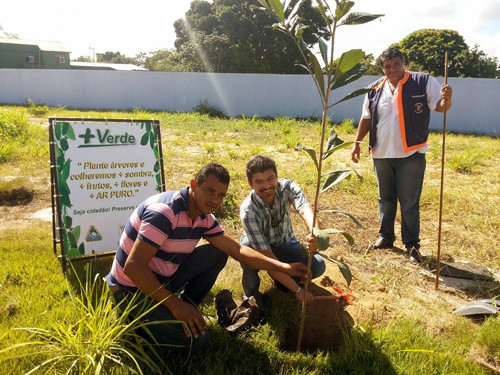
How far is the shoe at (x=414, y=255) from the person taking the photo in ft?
11.6

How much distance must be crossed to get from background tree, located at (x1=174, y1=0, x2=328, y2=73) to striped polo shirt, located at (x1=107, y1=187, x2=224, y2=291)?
67.2 feet

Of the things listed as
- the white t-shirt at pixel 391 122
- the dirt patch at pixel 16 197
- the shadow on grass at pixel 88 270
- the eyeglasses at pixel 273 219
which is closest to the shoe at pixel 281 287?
the eyeglasses at pixel 273 219

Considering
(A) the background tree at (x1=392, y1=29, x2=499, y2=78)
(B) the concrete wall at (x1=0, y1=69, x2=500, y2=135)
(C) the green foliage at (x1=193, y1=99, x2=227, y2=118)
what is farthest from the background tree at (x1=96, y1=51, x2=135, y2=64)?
(C) the green foliage at (x1=193, y1=99, x2=227, y2=118)

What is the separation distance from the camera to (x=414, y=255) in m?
3.57

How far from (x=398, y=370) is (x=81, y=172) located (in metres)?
2.67

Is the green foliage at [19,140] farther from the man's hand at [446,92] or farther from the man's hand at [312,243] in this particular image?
the man's hand at [446,92]

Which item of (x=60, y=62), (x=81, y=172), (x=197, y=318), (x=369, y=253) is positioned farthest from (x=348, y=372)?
(x=60, y=62)

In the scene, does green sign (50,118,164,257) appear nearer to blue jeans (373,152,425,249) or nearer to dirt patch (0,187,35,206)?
dirt patch (0,187,35,206)

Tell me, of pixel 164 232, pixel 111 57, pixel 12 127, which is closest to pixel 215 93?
pixel 12 127

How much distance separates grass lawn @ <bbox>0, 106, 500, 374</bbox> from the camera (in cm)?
208

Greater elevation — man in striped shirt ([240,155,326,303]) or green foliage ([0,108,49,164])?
green foliage ([0,108,49,164])

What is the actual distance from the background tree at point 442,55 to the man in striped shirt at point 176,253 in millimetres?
23473

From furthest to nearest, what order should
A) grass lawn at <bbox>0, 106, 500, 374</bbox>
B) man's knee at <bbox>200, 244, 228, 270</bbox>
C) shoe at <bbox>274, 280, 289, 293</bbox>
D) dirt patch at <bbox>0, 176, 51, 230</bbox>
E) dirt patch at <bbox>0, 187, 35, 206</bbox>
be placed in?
1. dirt patch at <bbox>0, 187, 35, 206</bbox>
2. dirt patch at <bbox>0, 176, 51, 230</bbox>
3. shoe at <bbox>274, 280, 289, 293</bbox>
4. man's knee at <bbox>200, 244, 228, 270</bbox>
5. grass lawn at <bbox>0, 106, 500, 374</bbox>

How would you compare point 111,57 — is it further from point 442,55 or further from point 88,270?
point 88,270
